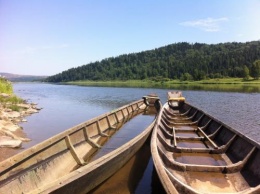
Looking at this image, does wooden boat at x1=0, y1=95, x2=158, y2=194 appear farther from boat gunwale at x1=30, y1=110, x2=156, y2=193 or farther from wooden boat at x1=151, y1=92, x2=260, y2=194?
wooden boat at x1=151, y1=92, x2=260, y2=194

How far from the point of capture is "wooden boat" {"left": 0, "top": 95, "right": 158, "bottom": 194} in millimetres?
6188

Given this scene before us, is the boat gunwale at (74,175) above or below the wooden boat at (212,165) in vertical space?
above

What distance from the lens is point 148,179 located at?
31.2ft

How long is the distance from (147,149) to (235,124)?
1156 cm

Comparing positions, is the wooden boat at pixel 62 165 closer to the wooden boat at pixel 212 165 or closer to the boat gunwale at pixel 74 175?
the boat gunwale at pixel 74 175

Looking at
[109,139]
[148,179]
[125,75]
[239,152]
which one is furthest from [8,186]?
[125,75]

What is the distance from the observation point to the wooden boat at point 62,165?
6.19 m

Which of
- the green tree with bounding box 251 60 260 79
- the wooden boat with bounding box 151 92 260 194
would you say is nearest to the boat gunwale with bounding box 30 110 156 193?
the wooden boat with bounding box 151 92 260 194

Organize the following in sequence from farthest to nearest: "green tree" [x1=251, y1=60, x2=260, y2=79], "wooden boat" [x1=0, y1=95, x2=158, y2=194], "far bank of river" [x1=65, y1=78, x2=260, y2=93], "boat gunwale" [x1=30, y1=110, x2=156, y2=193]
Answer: "green tree" [x1=251, y1=60, x2=260, y2=79] → "far bank of river" [x1=65, y1=78, x2=260, y2=93] → "wooden boat" [x1=0, y1=95, x2=158, y2=194] → "boat gunwale" [x1=30, y1=110, x2=156, y2=193]

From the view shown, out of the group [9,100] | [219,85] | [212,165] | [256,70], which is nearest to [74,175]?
[212,165]

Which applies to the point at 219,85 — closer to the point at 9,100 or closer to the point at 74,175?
the point at 9,100

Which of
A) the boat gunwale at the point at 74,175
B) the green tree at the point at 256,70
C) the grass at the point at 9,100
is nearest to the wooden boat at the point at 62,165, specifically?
the boat gunwale at the point at 74,175

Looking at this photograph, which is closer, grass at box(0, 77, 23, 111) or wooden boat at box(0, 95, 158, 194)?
wooden boat at box(0, 95, 158, 194)

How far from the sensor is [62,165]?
8977 mm
